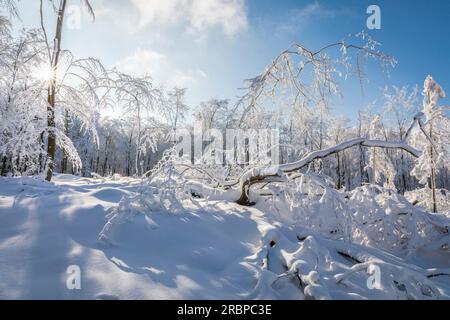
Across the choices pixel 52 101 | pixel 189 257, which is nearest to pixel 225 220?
pixel 189 257

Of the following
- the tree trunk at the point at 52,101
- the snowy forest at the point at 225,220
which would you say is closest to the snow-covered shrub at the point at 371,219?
the snowy forest at the point at 225,220

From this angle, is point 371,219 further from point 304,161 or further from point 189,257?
point 189,257

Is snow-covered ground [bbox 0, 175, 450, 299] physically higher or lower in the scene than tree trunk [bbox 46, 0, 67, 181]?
lower

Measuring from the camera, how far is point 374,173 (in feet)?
18.9

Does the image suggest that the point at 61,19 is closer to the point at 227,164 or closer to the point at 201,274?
the point at 227,164

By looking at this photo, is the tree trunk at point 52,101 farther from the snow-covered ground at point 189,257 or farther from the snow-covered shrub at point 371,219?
the snow-covered shrub at point 371,219

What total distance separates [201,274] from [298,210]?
2.15 m

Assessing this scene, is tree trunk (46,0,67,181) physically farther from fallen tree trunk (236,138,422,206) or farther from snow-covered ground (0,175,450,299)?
fallen tree trunk (236,138,422,206)

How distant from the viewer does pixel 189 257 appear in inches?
108

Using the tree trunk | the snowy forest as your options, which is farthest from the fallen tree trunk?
the tree trunk

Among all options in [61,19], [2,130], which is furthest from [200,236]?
[61,19]

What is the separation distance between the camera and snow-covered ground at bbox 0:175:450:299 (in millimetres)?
2107
